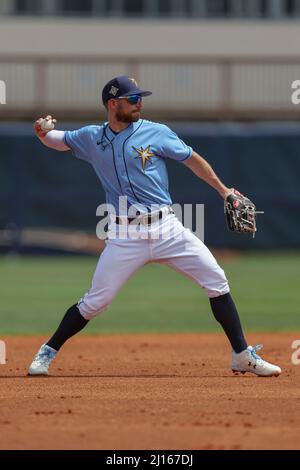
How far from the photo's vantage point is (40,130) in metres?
7.54

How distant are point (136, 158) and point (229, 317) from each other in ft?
4.03

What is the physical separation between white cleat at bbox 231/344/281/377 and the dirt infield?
8 cm

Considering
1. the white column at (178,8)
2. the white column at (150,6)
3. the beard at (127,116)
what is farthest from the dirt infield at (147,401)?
the white column at (150,6)

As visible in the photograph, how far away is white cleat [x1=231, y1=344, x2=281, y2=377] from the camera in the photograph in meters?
7.47

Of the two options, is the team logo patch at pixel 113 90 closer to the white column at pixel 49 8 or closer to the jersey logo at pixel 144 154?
the jersey logo at pixel 144 154

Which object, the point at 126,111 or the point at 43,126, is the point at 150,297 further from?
the point at 126,111

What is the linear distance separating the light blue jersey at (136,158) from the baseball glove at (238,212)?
16.2 inches

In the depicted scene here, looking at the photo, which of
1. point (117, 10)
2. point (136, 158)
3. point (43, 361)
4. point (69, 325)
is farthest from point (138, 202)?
point (117, 10)

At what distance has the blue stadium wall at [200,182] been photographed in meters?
20.3

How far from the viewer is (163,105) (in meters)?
25.2

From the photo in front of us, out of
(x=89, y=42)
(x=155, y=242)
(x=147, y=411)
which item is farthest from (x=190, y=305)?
(x=89, y=42)

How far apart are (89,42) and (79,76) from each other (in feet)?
6.06

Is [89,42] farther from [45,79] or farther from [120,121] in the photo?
[120,121]

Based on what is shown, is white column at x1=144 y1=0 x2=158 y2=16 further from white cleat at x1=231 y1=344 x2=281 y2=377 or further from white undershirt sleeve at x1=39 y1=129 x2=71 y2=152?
white cleat at x1=231 y1=344 x2=281 y2=377
